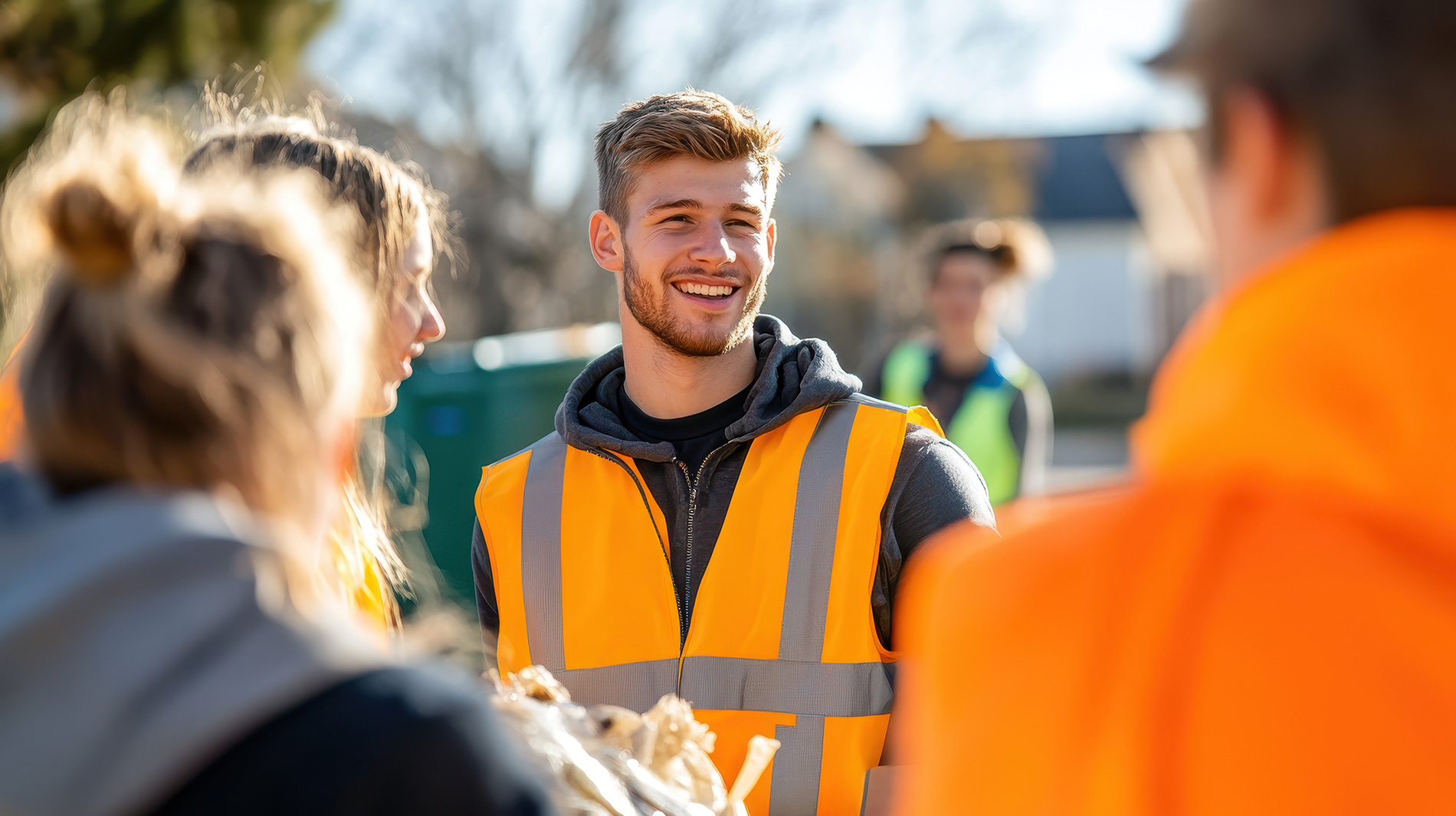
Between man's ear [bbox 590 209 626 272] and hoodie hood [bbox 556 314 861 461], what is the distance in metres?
0.28

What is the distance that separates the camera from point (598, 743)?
66.7 inches

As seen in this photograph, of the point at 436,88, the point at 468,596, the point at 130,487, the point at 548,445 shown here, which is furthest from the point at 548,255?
the point at 130,487

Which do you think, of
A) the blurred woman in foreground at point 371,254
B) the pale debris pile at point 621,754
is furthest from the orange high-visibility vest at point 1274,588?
the blurred woman in foreground at point 371,254

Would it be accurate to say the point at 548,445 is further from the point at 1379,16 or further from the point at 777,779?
the point at 1379,16

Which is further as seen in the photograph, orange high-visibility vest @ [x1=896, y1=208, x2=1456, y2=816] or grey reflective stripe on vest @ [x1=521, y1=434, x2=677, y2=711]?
grey reflective stripe on vest @ [x1=521, y1=434, x2=677, y2=711]

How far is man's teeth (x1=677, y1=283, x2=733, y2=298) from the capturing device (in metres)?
2.98

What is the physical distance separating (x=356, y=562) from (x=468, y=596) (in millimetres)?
4168

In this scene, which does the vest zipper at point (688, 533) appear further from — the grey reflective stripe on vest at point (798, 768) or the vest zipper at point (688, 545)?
the grey reflective stripe on vest at point (798, 768)

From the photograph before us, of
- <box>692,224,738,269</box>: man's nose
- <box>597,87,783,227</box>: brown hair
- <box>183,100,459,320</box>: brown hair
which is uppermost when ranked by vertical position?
<box>597,87,783,227</box>: brown hair

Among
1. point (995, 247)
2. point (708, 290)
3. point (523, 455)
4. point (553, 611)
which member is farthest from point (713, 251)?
point (995, 247)

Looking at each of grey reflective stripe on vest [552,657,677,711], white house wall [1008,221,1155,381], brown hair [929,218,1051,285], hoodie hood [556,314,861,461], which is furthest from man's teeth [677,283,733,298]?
white house wall [1008,221,1155,381]

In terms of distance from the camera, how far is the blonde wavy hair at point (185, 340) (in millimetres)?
1042

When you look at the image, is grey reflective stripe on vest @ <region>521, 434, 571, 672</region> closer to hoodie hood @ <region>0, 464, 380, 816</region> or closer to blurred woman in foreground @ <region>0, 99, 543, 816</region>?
blurred woman in foreground @ <region>0, 99, 543, 816</region>

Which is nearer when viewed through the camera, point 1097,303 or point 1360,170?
point 1360,170
